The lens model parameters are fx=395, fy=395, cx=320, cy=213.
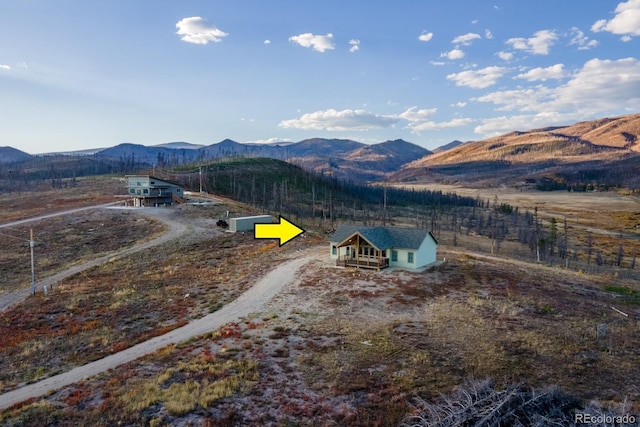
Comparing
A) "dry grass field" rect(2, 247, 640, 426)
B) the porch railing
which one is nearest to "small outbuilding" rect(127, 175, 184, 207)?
the porch railing

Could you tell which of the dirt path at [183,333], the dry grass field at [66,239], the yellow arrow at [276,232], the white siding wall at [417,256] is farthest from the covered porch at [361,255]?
the dry grass field at [66,239]

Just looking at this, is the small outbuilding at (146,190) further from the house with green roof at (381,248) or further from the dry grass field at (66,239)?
the house with green roof at (381,248)

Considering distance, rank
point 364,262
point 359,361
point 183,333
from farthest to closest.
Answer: point 364,262, point 183,333, point 359,361

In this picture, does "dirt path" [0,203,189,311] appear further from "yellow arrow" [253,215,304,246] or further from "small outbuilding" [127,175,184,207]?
"yellow arrow" [253,215,304,246]

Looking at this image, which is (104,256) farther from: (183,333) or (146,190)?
(146,190)

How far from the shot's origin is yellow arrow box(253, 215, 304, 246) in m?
62.6

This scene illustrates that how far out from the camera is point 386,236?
4581 centimetres

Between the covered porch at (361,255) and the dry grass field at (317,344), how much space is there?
75.6 inches

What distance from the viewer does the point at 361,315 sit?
1190 inches

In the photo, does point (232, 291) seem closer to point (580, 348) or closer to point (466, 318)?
point (466, 318)

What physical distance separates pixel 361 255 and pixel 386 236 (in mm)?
3731

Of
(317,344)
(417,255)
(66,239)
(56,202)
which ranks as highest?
(56,202)

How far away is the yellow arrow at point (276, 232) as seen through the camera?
6256cm

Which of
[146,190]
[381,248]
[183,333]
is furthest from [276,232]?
[183,333]
